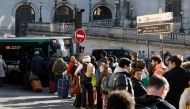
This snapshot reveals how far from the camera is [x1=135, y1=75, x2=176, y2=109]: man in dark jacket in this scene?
17.1ft

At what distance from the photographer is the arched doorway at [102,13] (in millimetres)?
50219

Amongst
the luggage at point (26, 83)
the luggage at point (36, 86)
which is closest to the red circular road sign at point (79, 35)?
the luggage at point (36, 86)

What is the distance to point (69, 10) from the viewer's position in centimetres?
5003

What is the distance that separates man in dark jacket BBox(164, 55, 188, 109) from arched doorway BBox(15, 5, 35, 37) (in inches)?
1558

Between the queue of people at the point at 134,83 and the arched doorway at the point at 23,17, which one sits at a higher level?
the arched doorway at the point at 23,17

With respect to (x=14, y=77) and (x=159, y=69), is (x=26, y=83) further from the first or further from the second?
(x=159, y=69)

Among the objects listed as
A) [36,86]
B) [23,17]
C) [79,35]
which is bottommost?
[36,86]

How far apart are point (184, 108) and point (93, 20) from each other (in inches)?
1663

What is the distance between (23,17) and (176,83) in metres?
41.4

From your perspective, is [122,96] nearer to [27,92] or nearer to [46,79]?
[27,92]

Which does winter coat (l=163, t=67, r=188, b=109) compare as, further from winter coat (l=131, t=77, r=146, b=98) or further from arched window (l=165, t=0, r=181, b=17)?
arched window (l=165, t=0, r=181, b=17)

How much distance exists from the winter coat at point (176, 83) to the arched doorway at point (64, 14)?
40.9 metres

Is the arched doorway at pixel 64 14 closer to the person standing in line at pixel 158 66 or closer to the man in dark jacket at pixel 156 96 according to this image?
the person standing in line at pixel 158 66

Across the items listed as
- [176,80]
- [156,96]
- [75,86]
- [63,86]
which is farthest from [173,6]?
[156,96]
